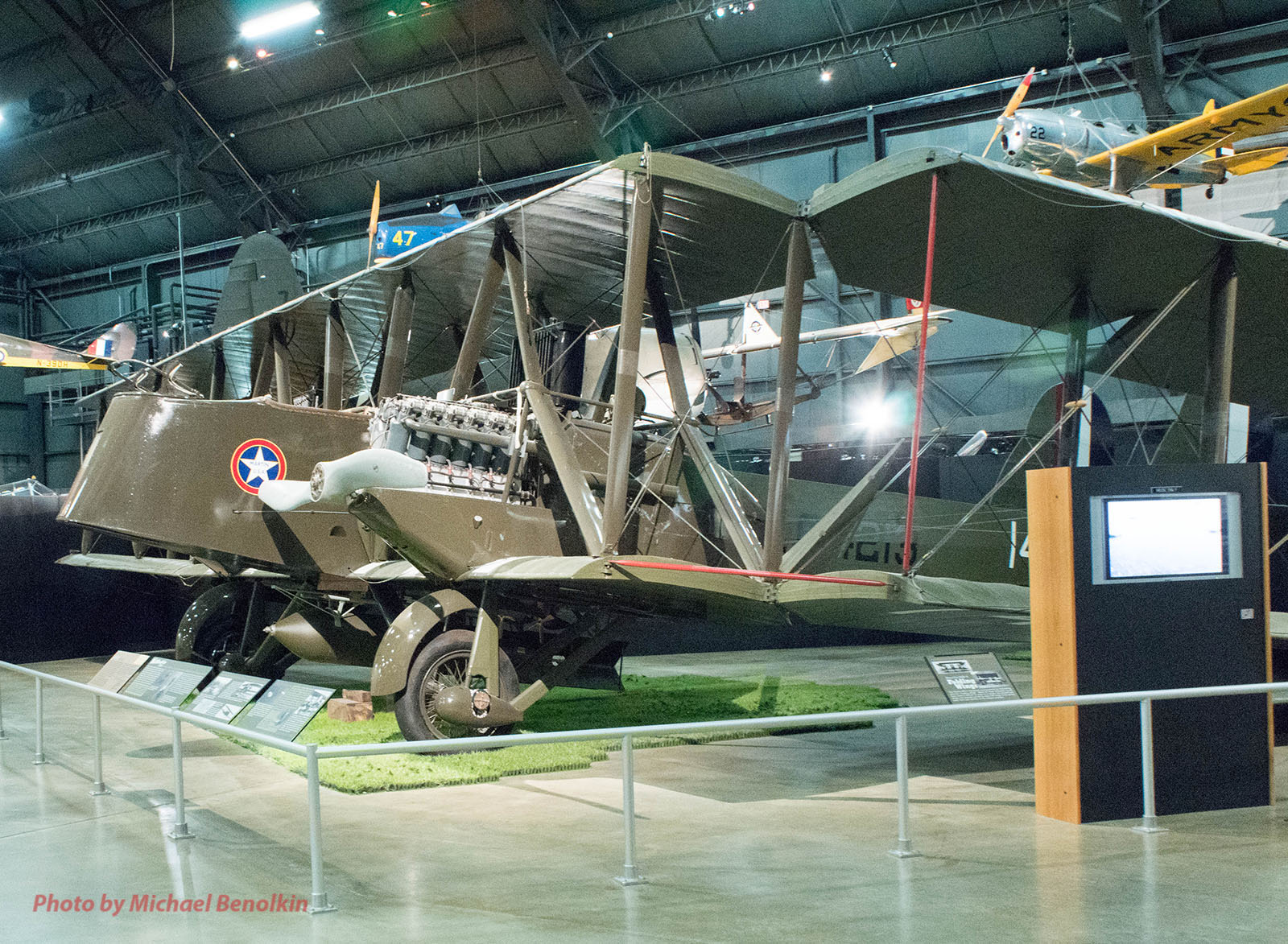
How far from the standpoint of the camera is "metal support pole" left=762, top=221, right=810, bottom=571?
6480 millimetres

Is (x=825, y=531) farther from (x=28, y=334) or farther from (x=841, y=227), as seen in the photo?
(x=28, y=334)

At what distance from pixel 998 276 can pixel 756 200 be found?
222cm

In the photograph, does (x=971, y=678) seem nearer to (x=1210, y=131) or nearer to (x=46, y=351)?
(x=1210, y=131)

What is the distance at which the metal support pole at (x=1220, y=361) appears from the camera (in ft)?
22.9

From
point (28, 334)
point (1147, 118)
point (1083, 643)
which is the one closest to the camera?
point (1083, 643)

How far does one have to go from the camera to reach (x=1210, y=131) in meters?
10.9

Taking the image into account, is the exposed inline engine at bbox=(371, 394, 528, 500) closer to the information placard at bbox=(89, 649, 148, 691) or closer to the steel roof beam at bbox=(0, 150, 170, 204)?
the information placard at bbox=(89, 649, 148, 691)

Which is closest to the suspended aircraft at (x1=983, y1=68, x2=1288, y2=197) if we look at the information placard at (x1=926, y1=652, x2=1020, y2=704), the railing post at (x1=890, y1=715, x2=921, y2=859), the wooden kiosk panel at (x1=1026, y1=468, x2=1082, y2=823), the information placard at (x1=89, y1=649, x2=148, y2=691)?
the information placard at (x1=926, y1=652, x2=1020, y2=704)

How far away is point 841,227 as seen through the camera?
677 cm

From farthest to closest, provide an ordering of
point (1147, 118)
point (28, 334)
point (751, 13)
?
point (28, 334)
point (751, 13)
point (1147, 118)

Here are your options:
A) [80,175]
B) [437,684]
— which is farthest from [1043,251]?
[80,175]

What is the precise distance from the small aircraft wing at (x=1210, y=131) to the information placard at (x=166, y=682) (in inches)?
384

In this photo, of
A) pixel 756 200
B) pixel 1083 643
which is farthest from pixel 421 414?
pixel 1083 643

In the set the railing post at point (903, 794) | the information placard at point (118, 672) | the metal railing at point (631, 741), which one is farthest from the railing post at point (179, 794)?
the railing post at point (903, 794)
